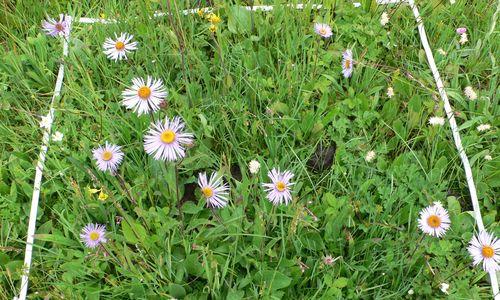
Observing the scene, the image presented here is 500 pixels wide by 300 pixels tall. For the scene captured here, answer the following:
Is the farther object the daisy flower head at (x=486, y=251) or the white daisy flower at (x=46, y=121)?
the white daisy flower at (x=46, y=121)

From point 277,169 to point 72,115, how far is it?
0.84 m

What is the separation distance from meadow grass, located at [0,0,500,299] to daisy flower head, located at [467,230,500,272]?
72mm

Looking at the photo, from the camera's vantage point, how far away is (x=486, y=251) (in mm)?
1574

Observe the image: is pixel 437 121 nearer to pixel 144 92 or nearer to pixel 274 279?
pixel 274 279

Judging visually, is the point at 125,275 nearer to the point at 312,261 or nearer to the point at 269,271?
the point at 269,271

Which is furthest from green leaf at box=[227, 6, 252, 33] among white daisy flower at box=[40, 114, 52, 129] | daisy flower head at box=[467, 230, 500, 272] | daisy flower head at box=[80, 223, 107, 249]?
daisy flower head at box=[467, 230, 500, 272]

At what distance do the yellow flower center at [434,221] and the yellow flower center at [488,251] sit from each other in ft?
0.51

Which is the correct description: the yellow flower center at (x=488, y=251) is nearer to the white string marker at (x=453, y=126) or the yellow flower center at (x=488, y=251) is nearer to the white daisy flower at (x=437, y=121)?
the white string marker at (x=453, y=126)

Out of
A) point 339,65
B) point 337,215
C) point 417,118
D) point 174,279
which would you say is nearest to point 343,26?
point 339,65

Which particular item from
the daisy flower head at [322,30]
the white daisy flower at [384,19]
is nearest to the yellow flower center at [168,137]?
the daisy flower head at [322,30]

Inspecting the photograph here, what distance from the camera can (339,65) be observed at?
2.14m

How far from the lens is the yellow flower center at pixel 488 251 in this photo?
5.14ft

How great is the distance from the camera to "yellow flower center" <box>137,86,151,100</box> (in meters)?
1.57

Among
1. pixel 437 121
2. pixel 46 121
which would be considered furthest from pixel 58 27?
pixel 437 121
